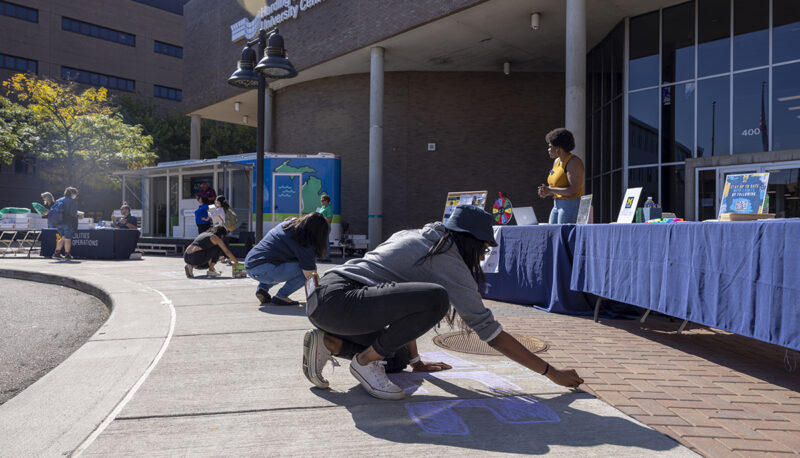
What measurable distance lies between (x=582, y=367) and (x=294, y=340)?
239 cm

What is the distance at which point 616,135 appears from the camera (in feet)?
53.5

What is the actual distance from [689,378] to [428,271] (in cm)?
211

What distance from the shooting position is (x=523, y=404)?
312 cm

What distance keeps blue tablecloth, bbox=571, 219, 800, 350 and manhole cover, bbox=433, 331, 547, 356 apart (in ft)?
3.41

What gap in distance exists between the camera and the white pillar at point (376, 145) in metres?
18.1

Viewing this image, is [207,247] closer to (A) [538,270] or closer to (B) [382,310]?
A: (A) [538,270]

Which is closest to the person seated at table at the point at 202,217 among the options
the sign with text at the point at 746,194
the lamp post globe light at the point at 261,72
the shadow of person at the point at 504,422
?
the lamp post globe light at the point at 261,72

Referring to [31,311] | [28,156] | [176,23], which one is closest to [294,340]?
[31,311]

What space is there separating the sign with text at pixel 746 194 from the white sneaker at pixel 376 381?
322cm

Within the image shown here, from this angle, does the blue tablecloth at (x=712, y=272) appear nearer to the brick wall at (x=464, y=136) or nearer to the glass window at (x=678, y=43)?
the glass window at (x=678, y=43)

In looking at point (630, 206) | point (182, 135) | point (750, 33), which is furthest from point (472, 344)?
point (182, 135)

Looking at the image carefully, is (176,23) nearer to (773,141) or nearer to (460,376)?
(773,141)

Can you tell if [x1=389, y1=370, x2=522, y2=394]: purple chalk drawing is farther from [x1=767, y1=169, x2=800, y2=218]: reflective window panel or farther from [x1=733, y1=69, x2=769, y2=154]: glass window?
[x1=733, y1=69, x2=769, y2=154]: glass window

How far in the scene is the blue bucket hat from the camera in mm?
3000
